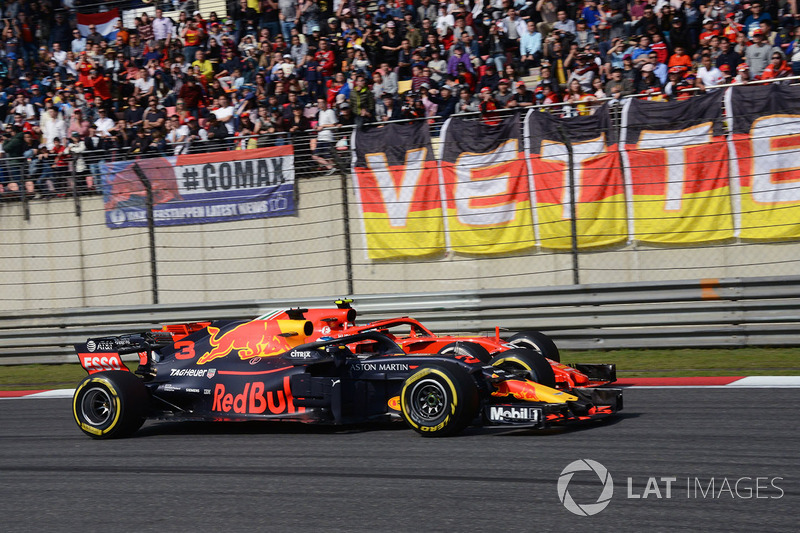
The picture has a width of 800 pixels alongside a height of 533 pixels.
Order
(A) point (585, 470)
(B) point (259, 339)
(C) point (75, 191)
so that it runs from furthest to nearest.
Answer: (C) point (75, 191) → (B) point (259, 339) → (A) point (585, 470)

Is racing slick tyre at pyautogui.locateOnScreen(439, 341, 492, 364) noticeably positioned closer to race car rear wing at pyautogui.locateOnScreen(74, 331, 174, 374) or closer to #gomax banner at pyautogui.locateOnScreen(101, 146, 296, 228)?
race car rear wing at pyautogui.locateOnScreen(74, 331, 174, 374)

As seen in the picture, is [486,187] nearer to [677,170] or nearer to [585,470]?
[677,170]

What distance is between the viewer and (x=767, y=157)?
11.2 metres

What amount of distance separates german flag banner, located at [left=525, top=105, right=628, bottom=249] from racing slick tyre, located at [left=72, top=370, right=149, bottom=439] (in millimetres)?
5973

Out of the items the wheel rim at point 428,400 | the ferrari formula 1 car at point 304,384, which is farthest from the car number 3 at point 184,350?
the wheel rim at point 428,400

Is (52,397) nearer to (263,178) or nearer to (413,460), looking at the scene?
(263,178)

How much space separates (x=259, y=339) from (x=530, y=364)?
2333 millimetres

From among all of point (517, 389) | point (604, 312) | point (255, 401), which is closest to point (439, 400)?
point (517, 389)

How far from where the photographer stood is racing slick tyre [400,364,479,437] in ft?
23.0

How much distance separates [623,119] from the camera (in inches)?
478

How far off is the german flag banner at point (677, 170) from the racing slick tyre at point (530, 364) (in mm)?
4565

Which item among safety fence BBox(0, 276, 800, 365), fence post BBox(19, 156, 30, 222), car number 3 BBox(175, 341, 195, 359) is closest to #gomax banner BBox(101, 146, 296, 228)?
fence post BBox(19, 156, 30, 222)

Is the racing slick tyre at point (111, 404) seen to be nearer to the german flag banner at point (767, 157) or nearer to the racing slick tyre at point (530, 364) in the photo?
the racing slick tyre at point (530, 364)

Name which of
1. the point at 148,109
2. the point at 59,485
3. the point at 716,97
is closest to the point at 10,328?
the point at 148,109
